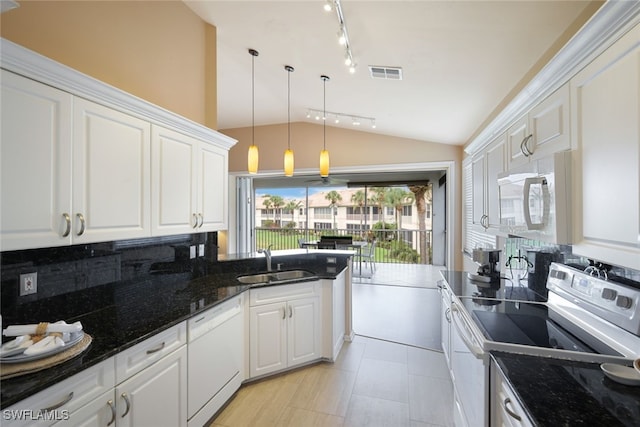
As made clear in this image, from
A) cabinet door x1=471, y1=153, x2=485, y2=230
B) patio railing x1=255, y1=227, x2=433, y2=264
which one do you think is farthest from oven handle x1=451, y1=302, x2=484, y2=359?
patio railing x1=255, y1=227, x2=433, y2=264

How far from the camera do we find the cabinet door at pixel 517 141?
5.74ft

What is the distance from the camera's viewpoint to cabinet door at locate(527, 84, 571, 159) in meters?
1.33

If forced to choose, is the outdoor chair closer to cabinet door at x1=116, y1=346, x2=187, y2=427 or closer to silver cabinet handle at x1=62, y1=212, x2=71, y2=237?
cabinet door at x1=116, y1=346, x2=187, y2=427

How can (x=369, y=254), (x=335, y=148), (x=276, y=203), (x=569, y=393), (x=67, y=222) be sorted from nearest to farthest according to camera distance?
(x=569, y=393)
(x=67, y=222)
(x=335, y=148)
(x=369, y=254)
(x=276, y=203)

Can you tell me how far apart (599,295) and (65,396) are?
2.40 meters

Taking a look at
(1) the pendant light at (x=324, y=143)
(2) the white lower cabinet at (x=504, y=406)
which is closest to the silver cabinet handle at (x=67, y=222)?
(2) the white lower cabinet at (x=504, y=406)

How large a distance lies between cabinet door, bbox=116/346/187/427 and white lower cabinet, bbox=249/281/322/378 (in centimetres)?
77

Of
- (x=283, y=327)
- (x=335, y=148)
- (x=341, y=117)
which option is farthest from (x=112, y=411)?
(x=335, y=148)

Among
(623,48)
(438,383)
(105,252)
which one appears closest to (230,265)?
(105,252)

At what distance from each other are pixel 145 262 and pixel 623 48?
9.41 ft

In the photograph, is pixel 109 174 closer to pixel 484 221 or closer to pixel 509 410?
pixel 509 410

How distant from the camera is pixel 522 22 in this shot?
1.77 metres

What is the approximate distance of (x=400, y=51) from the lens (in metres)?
2.32

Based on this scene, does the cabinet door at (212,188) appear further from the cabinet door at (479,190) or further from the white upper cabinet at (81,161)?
the cabinet door at (479,190)
